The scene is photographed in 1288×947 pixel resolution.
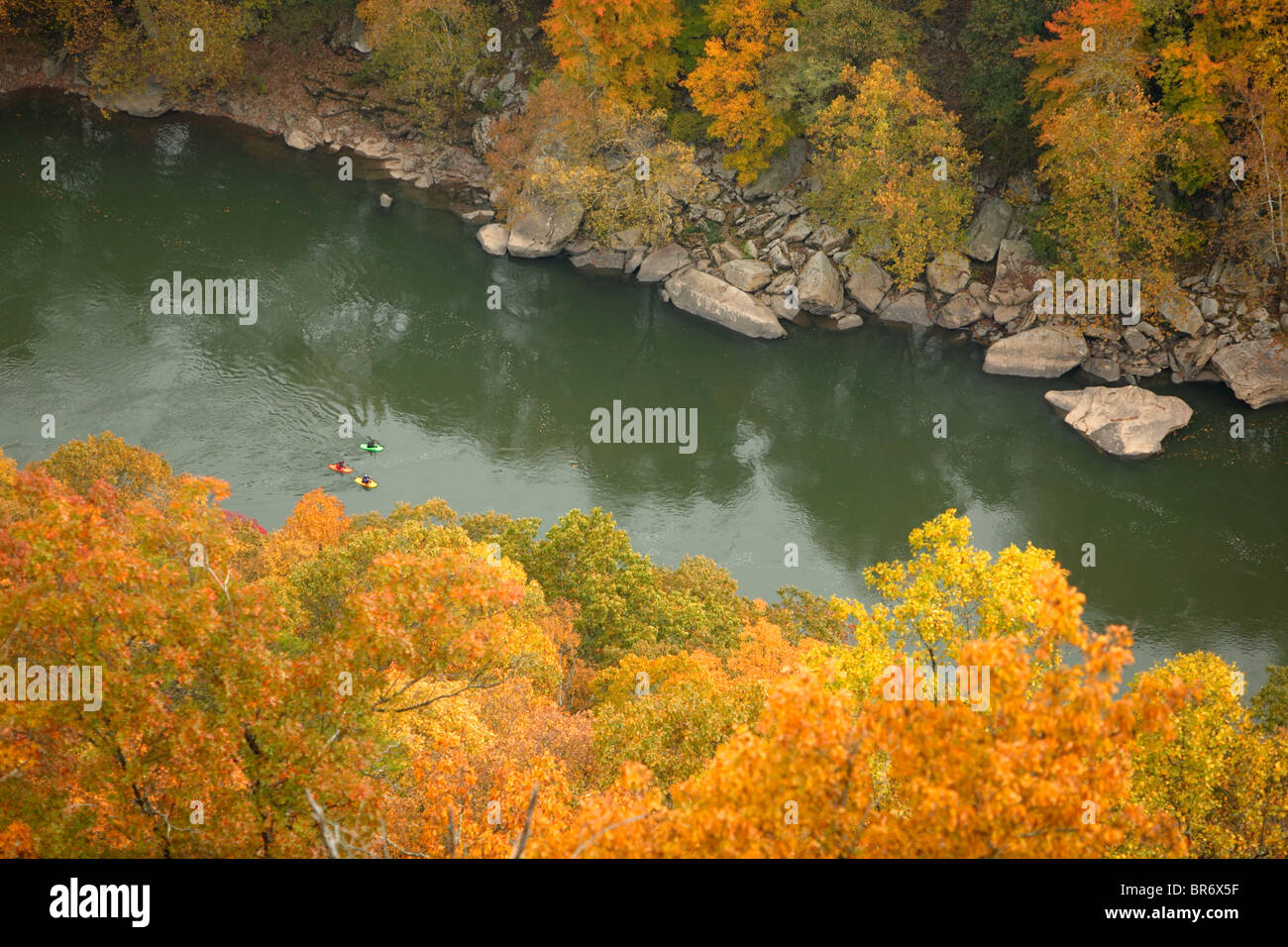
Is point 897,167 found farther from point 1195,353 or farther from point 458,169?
point 458,169

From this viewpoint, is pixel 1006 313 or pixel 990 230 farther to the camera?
pixel 990 230

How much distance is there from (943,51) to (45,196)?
44.1 m

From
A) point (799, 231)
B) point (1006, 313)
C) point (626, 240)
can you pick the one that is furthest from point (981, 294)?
point (626, 240)

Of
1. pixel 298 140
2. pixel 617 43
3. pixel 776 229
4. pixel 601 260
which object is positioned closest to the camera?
pixel 617 43

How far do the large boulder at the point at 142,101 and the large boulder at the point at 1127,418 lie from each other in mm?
50512

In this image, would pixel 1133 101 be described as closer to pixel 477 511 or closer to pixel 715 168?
pixel 715 168

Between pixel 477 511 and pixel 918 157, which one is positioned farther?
pixel 918 157

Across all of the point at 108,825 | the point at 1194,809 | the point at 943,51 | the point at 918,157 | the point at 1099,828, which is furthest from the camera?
the point at 943,51

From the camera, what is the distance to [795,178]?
4956 cm

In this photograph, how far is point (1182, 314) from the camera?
1651 inches

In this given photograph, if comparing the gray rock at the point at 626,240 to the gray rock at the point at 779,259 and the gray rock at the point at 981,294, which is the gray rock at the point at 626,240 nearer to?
the gray rock at the point at 779,259

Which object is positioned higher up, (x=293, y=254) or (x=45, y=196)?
(x=45, y=196)

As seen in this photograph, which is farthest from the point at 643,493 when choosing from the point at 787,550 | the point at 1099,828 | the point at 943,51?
the point at 1099,828

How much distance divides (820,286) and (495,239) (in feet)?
54.0
